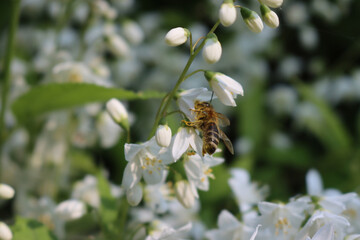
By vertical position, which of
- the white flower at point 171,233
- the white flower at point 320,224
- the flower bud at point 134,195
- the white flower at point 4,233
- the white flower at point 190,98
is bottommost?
the white flower at point 320,224

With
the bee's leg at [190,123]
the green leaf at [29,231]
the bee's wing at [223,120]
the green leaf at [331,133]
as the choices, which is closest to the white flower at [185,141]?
the bee's leg at [190,123]

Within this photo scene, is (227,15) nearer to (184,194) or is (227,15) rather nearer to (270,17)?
(270,17)

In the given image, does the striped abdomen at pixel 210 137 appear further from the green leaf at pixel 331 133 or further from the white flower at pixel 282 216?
the green leaf at pixel 331 133

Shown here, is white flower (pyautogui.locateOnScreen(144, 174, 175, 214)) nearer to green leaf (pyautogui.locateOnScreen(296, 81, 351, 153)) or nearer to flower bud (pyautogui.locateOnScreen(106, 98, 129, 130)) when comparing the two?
flower bud (pyautogui.locateOnScreen(106, 98, 129, 130))

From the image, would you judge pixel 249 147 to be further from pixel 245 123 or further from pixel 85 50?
pixel 85 50

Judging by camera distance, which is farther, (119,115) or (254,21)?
(119,115)

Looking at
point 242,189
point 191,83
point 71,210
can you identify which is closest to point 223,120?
point 242,189

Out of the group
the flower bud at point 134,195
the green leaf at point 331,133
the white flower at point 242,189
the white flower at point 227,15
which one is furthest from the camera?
the green leaf at point 331,133
